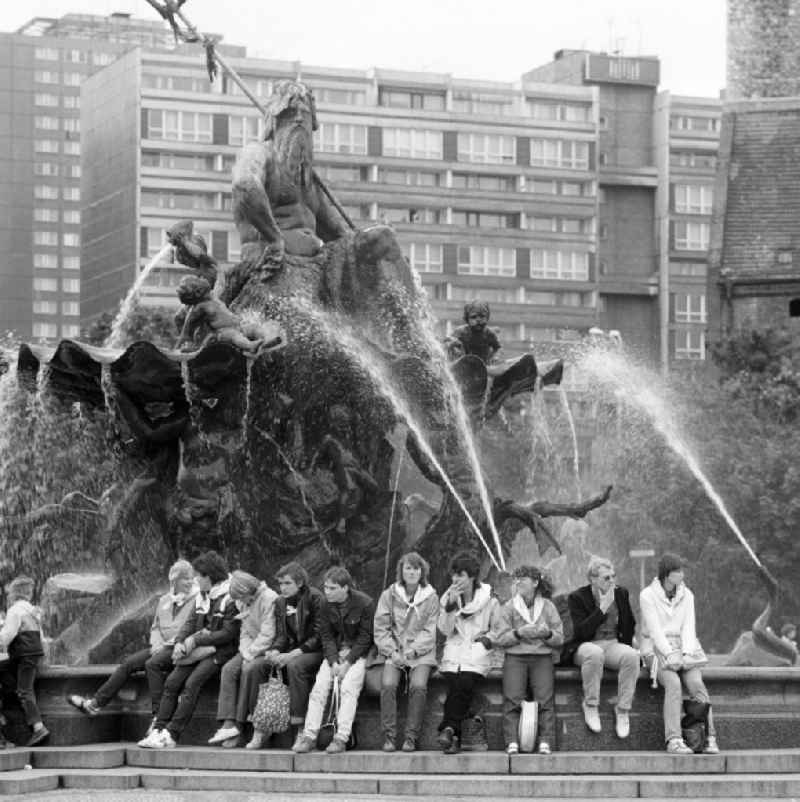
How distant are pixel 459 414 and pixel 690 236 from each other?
107 metres

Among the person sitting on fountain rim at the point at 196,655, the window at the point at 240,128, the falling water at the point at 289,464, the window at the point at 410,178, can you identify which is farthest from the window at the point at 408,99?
the person sitting on fountain rim at the point at 196,655

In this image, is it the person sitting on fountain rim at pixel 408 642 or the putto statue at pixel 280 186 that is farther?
the putto statue at pixel 280 186

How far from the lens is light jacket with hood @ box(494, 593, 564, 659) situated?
18344mm

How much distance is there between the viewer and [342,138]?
388 ft

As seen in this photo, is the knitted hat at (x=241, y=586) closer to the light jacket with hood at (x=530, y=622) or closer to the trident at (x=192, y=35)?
the light jacket with hood at (x=530, y=622)

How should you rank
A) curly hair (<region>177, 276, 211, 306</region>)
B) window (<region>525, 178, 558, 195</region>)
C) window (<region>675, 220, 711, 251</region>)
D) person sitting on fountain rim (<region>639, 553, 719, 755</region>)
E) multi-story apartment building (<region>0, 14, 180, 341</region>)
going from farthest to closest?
multi-story apartment building (<region>0, 14, 180, 341</region>)
window (<region>675, 220, 711, 251</region>)
window (<region>525, 178, 558, 195</region>)
curly hair (<region>177, 276, 211, 306</region>)
person sitting on fountain rim (<region>639, 553, 719, 755</region>)

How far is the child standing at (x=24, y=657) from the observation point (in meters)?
18.9

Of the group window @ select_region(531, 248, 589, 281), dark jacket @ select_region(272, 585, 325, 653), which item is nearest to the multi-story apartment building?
window @ select_region(531, 248, 589, 281)

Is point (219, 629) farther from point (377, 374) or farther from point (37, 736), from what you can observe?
point (377, 374)

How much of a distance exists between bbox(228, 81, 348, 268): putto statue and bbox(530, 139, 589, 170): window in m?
101

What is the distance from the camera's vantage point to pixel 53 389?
22.5 meters

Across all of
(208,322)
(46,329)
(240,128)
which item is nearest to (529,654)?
(208,322)

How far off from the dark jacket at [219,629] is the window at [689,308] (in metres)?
110

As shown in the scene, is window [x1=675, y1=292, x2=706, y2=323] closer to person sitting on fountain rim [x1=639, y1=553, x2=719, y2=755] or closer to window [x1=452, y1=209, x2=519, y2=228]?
window [x1=452, y1=209, x2=519, y2=228]
